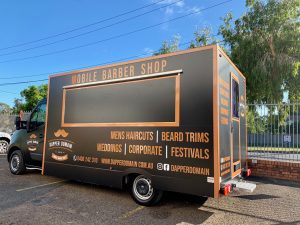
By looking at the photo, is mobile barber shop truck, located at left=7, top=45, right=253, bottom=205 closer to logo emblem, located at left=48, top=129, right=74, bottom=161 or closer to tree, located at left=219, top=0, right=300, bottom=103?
logo emblem, located at left=48, top=129, right=74, bottom=161

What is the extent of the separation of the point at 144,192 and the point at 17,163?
4.96 metres

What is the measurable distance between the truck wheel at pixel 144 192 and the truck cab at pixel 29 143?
333 centimetres

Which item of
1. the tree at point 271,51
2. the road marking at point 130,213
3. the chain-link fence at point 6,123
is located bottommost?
the road marking at point 130,213

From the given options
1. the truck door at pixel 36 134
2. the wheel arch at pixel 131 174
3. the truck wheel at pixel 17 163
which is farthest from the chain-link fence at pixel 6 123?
the wheel arch at pixel 131 174

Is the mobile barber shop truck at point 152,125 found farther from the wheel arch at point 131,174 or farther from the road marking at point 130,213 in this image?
the road marking at point 130,213

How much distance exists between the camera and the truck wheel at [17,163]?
824cm

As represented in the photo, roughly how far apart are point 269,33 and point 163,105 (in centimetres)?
1329

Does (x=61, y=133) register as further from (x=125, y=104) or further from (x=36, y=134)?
(x=125, y=104)

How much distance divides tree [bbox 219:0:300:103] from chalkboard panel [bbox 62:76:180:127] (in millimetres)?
11881

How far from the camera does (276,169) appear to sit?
8.60 m

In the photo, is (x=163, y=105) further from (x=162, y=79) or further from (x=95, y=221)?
(x=95, y=221)

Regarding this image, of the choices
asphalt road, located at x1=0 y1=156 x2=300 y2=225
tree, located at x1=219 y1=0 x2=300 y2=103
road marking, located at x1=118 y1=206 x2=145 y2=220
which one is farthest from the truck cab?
tree, located at x1=219 y1=0 x2=300 y2=103

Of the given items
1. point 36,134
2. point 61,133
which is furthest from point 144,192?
point 36,134

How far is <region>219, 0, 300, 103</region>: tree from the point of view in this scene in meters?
15.3
